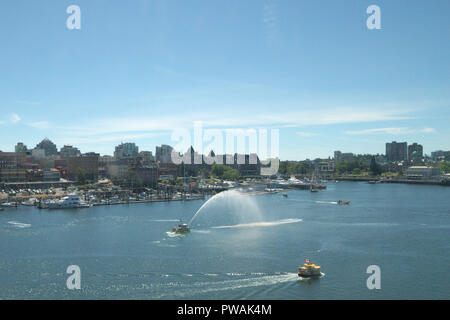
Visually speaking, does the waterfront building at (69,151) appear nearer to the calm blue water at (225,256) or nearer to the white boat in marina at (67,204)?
the white boat in marina at (67,204)

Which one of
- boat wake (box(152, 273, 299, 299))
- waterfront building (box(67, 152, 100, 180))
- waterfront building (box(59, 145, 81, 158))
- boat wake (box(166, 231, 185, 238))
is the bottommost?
boat wake (box(152, 273, 299, 299))

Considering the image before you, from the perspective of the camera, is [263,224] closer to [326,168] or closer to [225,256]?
[225,256]

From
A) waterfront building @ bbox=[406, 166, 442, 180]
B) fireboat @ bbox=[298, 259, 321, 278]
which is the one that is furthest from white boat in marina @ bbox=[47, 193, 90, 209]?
waterfront building @ bbox=[406, 166, 442, 180]

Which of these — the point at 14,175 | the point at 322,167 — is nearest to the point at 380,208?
the point at 14,175

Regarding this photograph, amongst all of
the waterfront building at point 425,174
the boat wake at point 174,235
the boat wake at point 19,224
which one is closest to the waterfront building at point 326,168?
the waterfront building at point 425,174

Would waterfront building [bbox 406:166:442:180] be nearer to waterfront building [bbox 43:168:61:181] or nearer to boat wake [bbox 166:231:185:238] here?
waterfront building [bbox 43:168:61:181]

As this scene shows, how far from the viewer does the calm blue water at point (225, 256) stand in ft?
33.3

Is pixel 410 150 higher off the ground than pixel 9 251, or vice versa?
pixel 410 150

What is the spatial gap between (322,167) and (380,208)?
182 feet

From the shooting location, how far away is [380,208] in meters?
27.8

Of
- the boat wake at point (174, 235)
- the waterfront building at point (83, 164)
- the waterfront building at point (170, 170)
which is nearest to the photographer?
the boat wake at point (174, 235)

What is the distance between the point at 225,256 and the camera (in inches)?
518

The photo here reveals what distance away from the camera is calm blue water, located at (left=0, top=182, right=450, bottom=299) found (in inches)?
400
